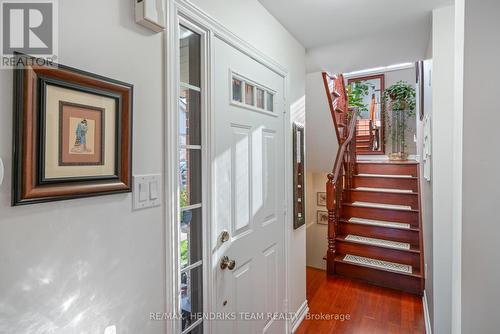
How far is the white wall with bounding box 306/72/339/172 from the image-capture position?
143 inches

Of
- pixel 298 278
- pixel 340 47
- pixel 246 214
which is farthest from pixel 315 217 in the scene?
pixel 246 214

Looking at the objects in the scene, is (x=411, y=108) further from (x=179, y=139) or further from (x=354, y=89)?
(x=179, y=139)

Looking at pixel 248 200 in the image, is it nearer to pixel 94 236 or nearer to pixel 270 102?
pixel 270 102

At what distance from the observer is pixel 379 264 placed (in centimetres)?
320

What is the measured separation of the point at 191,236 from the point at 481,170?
3.91 feet

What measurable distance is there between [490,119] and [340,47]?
1.79 m

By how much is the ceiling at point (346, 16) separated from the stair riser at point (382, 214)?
229cm

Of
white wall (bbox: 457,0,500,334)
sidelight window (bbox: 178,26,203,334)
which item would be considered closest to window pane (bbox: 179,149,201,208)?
sidelight window (bbox: 178,26,203,334)

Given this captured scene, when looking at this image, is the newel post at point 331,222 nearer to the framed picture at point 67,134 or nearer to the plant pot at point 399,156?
the plant pot at point 399,156

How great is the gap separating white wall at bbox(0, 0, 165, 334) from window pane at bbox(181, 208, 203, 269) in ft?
0.54

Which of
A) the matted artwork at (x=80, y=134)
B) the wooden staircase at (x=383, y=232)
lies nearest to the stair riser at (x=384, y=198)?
the wooden staircase at (x=383, y=232)

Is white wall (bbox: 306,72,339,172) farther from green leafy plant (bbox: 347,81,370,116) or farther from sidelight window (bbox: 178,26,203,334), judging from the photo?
sidelight window (bbox: 178,26,203,334)

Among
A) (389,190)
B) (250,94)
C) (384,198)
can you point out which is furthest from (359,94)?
(250,94)

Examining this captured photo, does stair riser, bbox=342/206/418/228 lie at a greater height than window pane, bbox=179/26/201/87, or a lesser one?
lesser
